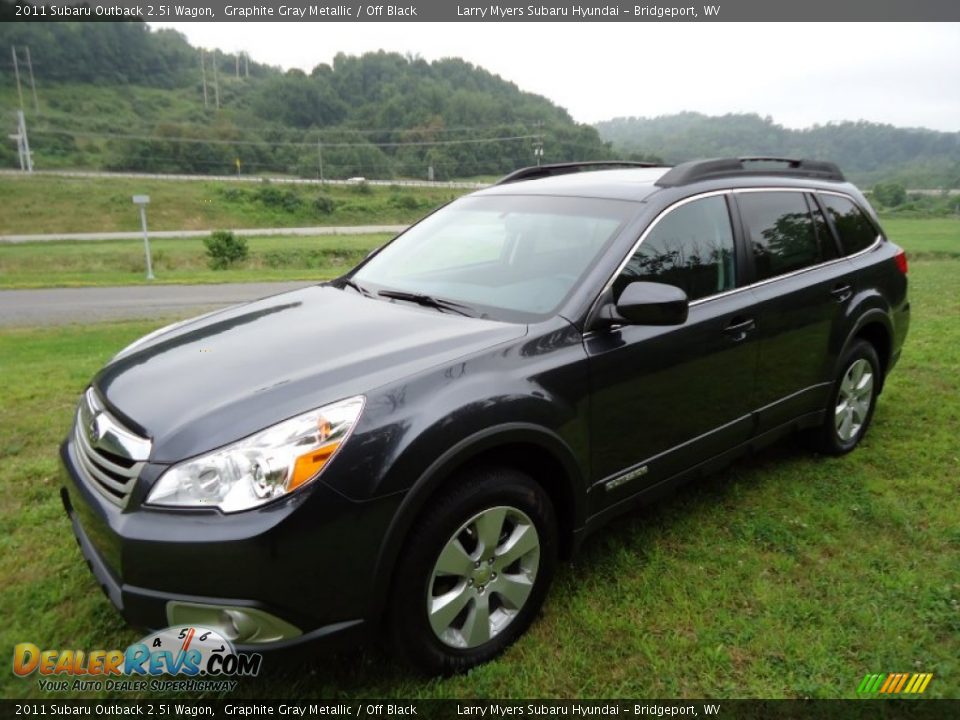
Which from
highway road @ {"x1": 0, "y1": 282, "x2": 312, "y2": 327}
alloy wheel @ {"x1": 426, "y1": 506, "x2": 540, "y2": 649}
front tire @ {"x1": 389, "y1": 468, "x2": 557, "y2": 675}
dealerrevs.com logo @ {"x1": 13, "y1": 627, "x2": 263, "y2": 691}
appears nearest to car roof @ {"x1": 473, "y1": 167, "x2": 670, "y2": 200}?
front tire @ {"x1": 389, "y1": 468, "x2": 557, "y2": 675}

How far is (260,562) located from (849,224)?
4.00m

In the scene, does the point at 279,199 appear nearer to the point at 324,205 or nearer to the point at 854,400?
the point at 324,205

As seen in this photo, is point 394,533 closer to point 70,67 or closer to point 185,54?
point 70,67

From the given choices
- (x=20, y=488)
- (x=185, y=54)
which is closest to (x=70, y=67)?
(x=185, y=54)

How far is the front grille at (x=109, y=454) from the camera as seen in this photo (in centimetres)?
204

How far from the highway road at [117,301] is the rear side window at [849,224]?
27.0ft

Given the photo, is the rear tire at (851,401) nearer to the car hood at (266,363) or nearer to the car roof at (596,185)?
the car roof at (596,185)

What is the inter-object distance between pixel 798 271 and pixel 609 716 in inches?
101

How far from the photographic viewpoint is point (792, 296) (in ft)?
11.5

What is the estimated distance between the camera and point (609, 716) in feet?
7.32

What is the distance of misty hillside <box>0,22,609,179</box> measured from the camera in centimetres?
7725

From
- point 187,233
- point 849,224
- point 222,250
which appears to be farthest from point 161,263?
point 849,224

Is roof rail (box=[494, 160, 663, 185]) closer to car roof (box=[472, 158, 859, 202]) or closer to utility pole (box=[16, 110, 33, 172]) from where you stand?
car roof (box=[472, 158, 859, 202])

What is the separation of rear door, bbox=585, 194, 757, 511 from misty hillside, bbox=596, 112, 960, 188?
78.6 m
